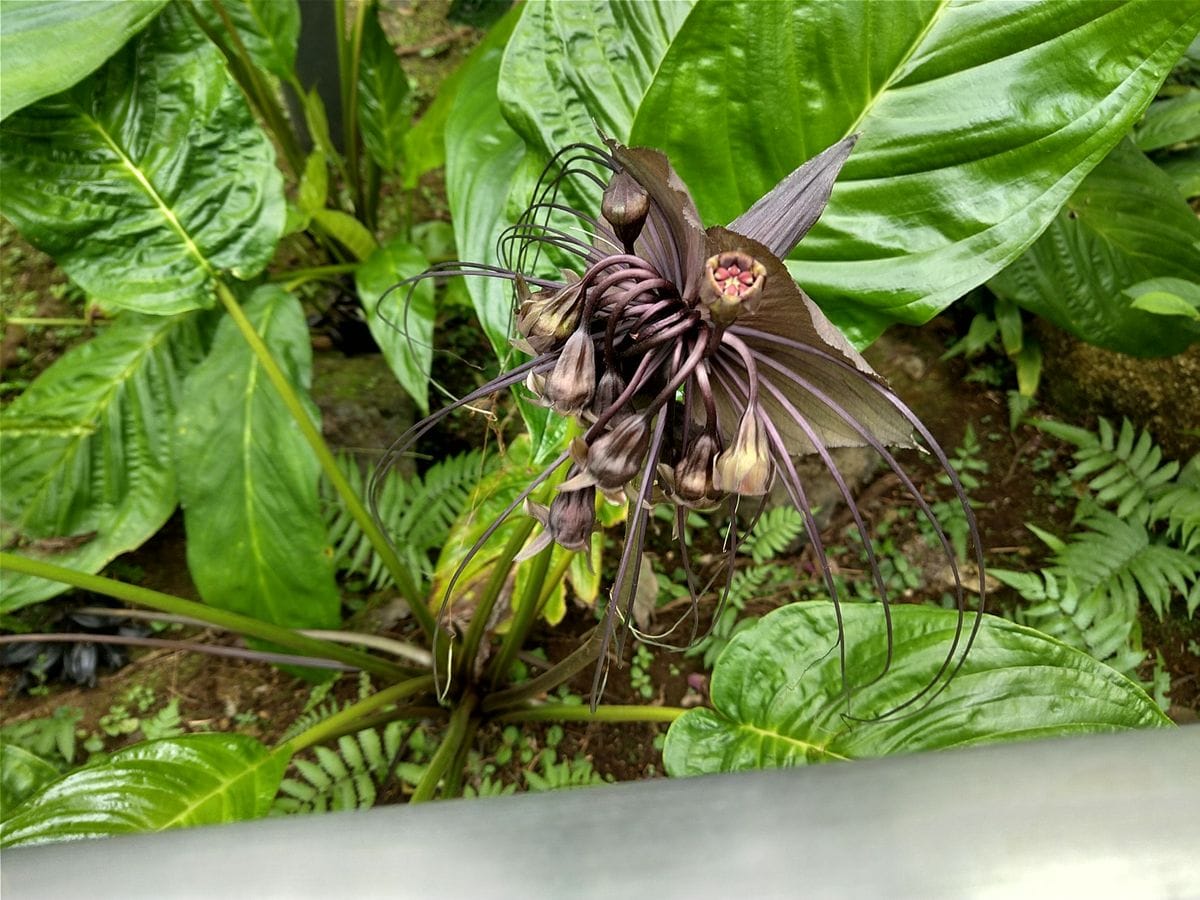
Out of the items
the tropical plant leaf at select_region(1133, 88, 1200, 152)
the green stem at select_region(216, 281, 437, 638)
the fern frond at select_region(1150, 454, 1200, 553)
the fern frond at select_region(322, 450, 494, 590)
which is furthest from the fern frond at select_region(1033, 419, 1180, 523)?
the green stem at select_region(216, 281, 437, 638)

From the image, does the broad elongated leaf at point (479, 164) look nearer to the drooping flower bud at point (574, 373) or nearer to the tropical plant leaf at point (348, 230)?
the tropical plant leaf at point (348, 230)

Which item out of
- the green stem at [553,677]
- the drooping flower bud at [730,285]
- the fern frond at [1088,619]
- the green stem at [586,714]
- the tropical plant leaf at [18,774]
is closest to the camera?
the drooping flower bud at [730,285]

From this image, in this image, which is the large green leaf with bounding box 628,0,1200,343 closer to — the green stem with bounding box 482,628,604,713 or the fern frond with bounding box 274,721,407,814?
the green stem with bounding box 482,628,604,713

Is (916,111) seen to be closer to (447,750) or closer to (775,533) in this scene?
(775,533)

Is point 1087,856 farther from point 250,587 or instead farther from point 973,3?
point 250,587

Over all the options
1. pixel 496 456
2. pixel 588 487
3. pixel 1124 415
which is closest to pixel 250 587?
pixel 496 456

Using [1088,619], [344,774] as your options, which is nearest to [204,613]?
[344,774]

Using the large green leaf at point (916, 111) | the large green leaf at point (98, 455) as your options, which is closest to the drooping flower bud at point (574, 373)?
the large green leaf at point (916, 111)
